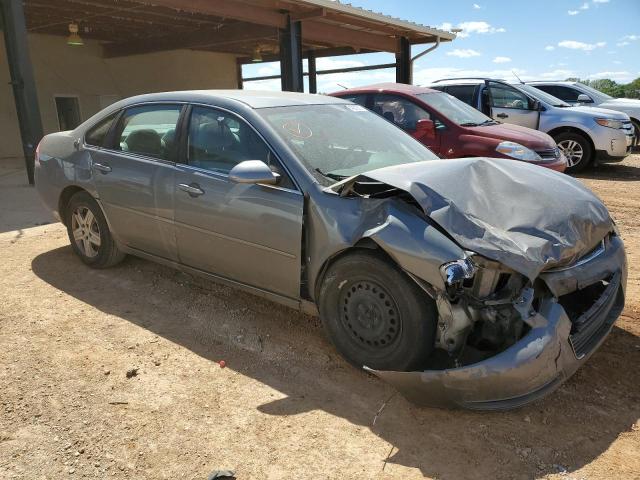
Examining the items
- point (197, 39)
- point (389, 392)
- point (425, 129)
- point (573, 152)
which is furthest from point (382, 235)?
point (197, 39)

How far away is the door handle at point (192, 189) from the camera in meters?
3.73

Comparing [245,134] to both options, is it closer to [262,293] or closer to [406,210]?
[262,293]

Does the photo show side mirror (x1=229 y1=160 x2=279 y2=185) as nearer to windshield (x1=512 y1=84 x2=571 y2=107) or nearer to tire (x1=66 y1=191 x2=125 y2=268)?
tire (x1=66 y1=191 x2=125 y2=268)

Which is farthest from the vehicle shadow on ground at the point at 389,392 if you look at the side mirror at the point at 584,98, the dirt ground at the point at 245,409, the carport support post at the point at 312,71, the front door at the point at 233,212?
the carport support post at the point at 312,71

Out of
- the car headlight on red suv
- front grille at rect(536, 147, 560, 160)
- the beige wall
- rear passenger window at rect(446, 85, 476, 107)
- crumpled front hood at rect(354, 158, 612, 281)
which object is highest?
the beige wall

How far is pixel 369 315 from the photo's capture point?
3020 mm

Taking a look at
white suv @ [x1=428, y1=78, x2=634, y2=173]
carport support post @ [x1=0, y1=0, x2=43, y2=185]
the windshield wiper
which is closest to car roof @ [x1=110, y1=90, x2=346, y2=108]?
the windshield wiper

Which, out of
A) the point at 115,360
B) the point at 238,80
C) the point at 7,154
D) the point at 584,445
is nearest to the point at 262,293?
the point at 115,360

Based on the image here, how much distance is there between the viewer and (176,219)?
3922 millimetres

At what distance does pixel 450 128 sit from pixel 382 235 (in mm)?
5193

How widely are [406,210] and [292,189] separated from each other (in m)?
0.75

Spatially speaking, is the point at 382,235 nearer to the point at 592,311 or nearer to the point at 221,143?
the point at 592,311

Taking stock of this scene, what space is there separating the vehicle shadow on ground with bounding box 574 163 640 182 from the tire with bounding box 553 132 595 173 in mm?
196

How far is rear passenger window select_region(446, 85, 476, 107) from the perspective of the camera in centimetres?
1098
